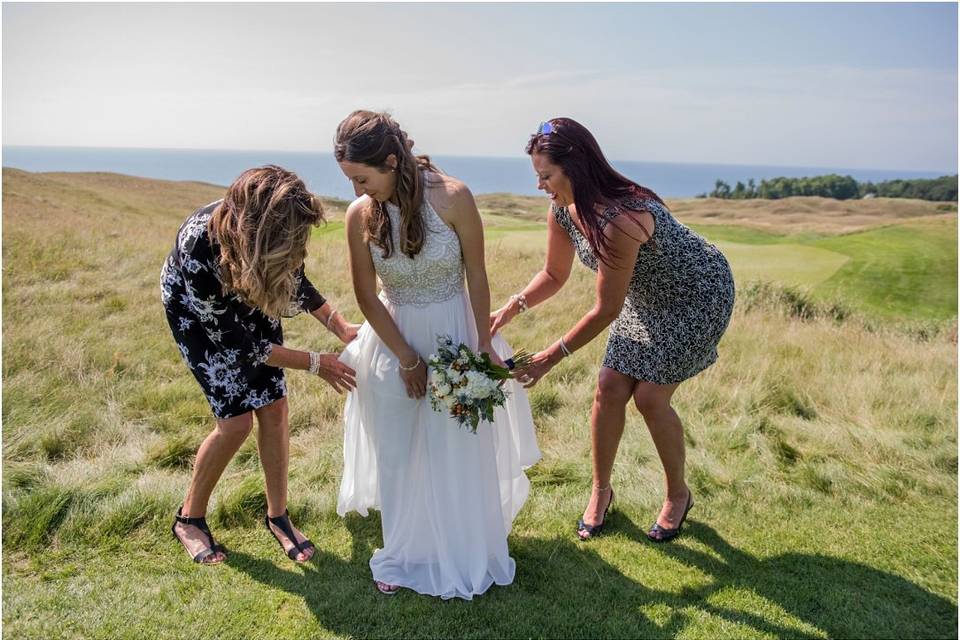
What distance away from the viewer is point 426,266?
128 inches

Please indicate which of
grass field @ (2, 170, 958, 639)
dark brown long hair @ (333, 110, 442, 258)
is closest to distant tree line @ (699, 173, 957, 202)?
grass field @ (2, 170, 958, 639)

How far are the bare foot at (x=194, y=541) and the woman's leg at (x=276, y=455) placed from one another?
348 millimetres

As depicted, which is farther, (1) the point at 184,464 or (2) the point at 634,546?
(1) the point at 184,464

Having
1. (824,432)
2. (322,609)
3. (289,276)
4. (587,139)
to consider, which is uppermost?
(587,139)

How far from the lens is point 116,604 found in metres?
3.41

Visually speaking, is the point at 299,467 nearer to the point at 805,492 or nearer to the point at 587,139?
the point at 587,139

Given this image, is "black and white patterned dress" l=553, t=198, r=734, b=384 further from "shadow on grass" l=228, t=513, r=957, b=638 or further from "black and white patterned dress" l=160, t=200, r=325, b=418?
"black and white patterned dress" l=160, t=200, r=325, b=418

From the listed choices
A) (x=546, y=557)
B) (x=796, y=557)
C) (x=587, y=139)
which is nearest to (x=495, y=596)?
(x=546, y=557)

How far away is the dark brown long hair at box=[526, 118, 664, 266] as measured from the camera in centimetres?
327

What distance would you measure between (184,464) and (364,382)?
2.26 m

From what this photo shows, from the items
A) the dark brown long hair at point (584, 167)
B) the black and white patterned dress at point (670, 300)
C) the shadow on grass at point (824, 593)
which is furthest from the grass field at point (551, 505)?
the dark brown long hair at point (584, 167)

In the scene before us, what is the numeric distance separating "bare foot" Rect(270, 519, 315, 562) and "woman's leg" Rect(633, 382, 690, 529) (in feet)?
6.95

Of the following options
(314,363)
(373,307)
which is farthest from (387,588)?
(373,307)

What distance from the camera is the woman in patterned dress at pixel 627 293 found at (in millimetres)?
3291
